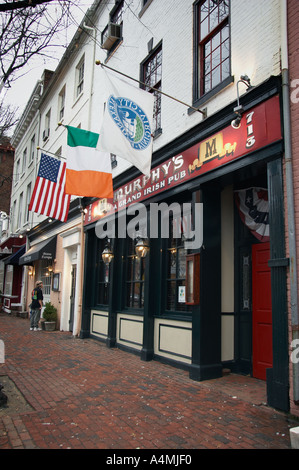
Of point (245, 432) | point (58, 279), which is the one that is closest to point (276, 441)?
point (245, 432)

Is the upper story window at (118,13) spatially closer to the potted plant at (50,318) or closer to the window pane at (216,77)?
the window pane at (216,77)

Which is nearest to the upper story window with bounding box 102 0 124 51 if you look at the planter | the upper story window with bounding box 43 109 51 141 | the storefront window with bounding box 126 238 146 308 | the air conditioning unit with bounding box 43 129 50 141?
the storefront window with bounding box 126 238 146 308

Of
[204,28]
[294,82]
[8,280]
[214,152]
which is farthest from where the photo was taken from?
[8,280]

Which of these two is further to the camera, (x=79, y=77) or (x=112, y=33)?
(x=79, y=77)

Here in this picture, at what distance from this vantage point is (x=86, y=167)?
8.26 metres

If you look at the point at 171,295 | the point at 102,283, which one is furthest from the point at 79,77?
the point at 171,295

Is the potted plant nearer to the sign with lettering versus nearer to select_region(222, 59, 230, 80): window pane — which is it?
the sign with lettering

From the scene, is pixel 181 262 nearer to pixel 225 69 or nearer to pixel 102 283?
pixel 225 69

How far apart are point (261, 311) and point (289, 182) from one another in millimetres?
2646

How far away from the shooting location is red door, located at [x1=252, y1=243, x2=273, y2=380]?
6.21 meters

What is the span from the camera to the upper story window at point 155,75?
877 cm

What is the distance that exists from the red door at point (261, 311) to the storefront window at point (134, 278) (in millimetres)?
3305

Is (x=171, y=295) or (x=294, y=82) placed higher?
(x=294, y=82)

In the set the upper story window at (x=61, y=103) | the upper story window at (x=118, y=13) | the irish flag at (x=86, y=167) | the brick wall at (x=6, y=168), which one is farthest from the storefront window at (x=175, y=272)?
the brick wall at (x=6, y=168)
